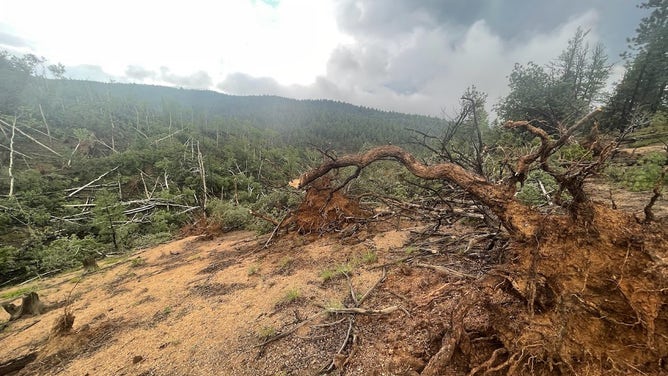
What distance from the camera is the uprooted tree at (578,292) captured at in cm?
152

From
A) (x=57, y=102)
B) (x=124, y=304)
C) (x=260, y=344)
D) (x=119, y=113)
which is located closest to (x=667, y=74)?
(x=260, y=344)

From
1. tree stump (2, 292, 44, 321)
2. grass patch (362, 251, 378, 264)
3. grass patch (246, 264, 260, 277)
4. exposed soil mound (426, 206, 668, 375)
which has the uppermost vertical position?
exposed soil mound (426, 206, 668, 375)

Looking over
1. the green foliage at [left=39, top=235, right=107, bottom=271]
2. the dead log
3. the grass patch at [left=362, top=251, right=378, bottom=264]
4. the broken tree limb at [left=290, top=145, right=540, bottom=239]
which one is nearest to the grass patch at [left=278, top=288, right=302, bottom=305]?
the grass patch at [left=362, top=251, right=378, bottom=264]

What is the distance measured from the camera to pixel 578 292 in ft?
5.50

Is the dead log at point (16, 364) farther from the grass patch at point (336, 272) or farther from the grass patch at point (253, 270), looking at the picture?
the grass patch at point (336, 272)

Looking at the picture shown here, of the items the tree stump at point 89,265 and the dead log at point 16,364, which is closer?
the dead log at point 16,364

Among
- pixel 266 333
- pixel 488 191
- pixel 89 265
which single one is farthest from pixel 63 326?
pixel 488 191

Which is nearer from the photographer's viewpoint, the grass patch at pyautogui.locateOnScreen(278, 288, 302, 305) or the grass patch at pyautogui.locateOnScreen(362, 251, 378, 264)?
the grass patch at pyautogui.locateOnScreen(278, 288, 302, 305)

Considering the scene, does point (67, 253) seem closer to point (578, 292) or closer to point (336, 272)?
point (336, 272)

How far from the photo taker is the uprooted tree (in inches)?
59.9

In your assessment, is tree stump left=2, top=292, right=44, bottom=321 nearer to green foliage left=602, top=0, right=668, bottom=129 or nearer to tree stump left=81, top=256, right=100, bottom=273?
tree stump left=81, top=256, right=100, bottom=273

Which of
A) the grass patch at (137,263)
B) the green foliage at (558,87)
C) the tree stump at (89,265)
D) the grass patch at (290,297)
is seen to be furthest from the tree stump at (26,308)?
the green foliage at (558,87)

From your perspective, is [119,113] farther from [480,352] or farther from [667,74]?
[667,74]

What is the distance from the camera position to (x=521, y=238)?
1.94 m
